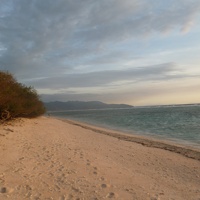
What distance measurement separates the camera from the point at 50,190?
5730 millimetres

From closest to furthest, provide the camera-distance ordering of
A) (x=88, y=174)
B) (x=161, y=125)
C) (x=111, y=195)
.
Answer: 1. (x=111, y=195)
2. (x=88, y=174)
3. (x=161, y=125)

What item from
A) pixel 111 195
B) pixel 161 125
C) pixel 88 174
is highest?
pixel 88 174

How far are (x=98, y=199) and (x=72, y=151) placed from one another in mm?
4346

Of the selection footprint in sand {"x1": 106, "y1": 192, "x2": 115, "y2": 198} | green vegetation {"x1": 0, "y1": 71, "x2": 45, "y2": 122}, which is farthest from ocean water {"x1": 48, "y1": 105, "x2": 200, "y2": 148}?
footprint in sand {"x1": 106, "y1": 192, "x2": 115, "y2": 198}

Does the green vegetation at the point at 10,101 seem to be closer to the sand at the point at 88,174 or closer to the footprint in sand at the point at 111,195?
the sand at the point at 88,174

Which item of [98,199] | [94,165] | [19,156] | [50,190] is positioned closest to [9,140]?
[19,156]

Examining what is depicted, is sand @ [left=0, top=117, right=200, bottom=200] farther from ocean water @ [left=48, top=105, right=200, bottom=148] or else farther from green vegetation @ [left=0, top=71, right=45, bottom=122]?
ocean water @ [left=48, top=105, right=200, bottom=148]

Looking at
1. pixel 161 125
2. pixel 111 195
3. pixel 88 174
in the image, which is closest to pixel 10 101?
pixel 88 174

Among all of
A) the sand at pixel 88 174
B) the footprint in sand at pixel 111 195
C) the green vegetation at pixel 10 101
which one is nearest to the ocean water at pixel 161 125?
the sand at pixel 88 174

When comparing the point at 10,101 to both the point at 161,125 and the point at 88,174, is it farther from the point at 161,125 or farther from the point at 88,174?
the point at 161,125

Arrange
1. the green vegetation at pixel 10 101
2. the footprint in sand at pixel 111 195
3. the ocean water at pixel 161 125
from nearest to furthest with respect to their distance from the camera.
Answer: the footprint in sand at pixel 111 195, the green vegetation at pixel 10 101, the ocean water at pixel 161 125

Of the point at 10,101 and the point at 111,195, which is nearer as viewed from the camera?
the point at 111,195

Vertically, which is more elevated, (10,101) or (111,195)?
(10,101)

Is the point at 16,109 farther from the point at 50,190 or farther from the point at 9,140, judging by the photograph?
the point at 50,190
